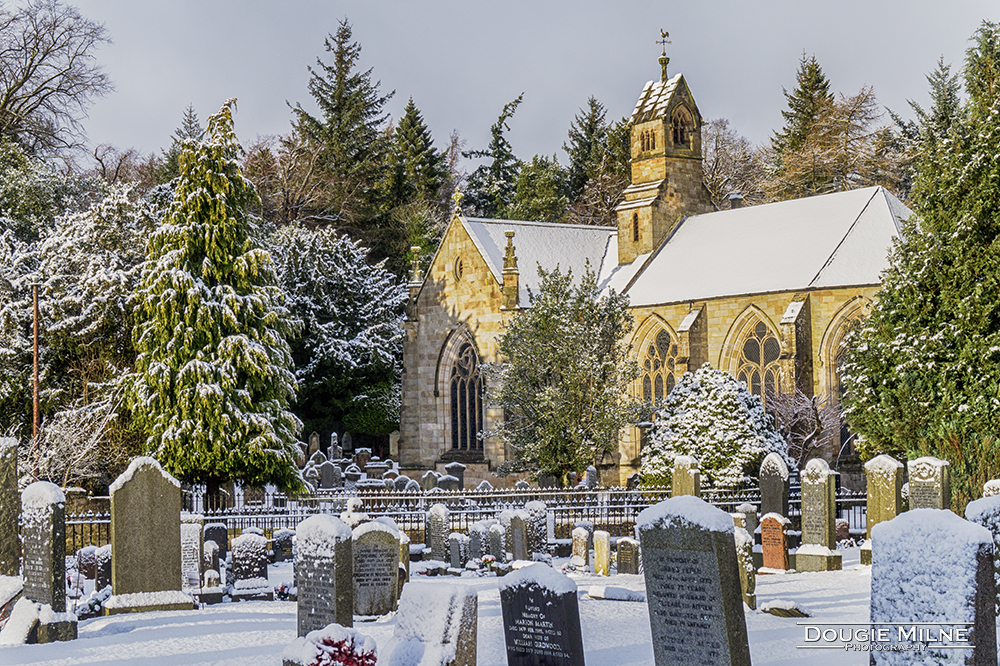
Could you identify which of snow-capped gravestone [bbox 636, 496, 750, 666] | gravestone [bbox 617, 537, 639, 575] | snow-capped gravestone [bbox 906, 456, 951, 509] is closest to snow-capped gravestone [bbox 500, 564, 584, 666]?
snow-capped gravestone [bbox 636, 496, 750, 666]

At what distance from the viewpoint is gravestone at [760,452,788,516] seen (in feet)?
68.9

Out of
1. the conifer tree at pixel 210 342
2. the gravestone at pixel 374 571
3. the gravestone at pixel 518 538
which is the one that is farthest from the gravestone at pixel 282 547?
the gravestone at pixel 374 571

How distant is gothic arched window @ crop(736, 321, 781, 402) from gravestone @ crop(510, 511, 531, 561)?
15.5 m

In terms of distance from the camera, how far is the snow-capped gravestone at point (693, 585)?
358 inches

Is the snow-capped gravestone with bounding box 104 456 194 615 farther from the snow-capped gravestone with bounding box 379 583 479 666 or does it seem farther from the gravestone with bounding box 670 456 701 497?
the gravestone with bounding box 670 456 701 497

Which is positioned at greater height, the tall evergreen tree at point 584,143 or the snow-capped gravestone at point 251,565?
the tall evergreen tree at point 584,143

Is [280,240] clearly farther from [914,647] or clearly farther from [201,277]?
[914,647]

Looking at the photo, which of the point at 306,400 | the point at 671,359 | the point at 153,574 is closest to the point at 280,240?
the point at 306,400

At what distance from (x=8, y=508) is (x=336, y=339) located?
2842 cm

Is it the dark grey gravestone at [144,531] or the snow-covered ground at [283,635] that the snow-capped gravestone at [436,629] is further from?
the dark grey gravestone at [144,531]

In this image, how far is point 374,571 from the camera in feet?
47.5

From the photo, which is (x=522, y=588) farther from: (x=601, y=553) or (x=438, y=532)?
(x=438, y=532)

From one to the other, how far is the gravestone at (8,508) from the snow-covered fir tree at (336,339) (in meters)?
27.3

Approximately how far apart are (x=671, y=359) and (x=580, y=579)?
18.8 meters
